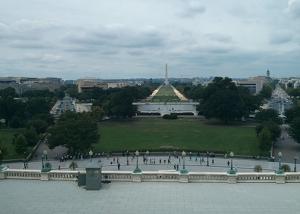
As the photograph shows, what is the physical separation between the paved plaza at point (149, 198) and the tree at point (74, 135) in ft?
147

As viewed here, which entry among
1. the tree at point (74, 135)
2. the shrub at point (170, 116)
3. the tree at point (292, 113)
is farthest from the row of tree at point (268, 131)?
the shrub at point (170, 116)

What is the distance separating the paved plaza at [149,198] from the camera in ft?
64.5

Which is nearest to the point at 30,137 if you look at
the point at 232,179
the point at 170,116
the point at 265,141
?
the point at 265,141

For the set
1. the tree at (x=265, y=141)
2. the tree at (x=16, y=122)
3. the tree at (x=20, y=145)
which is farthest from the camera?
the tree at (x=16, y=122)

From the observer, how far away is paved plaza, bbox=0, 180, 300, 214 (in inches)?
774

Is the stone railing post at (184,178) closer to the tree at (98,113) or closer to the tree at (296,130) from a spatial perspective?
the tree at (296,130)

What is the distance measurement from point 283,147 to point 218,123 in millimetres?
35531

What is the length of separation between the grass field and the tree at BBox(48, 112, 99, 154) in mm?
5395

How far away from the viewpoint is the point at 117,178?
24250 millimetres

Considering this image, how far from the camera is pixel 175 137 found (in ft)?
289

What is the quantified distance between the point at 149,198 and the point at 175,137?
6716 centimetres

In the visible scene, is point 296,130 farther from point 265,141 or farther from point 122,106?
point 122,106

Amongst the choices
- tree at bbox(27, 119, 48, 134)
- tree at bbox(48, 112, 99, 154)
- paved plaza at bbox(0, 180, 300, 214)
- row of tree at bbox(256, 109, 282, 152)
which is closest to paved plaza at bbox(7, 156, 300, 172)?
tree at bbox(48, 112, 99, 154)

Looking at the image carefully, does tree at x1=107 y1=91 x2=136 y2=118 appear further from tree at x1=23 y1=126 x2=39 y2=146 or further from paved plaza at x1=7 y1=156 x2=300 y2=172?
paved plaza at x1=7 y1=156 x2=300 y2=172
